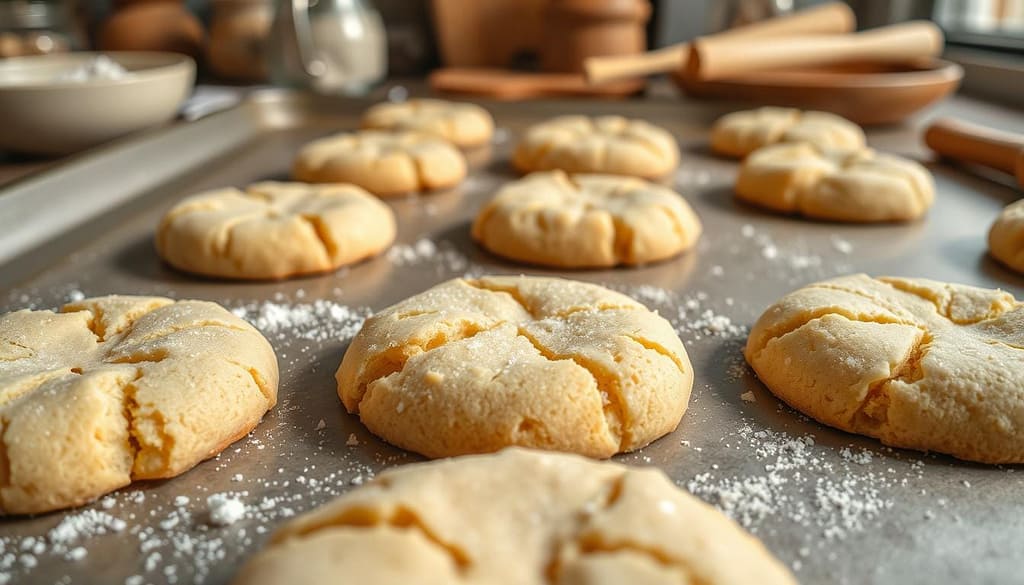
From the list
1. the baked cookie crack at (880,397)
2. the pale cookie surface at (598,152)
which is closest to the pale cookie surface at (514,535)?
the baked cookie crack at (880,397)

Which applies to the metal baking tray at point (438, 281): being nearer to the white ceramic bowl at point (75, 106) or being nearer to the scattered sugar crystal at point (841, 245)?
the scattered sugar crystal at point (841, 245)

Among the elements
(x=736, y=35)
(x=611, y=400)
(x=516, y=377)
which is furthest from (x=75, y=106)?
(x=736, y=35)

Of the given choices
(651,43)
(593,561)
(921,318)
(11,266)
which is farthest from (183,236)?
(651,43)

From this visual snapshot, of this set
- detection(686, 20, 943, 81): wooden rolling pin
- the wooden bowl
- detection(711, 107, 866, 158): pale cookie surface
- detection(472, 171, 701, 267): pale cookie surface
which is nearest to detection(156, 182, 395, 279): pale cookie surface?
detection(472, 171, 701, 267): pale cookie surface

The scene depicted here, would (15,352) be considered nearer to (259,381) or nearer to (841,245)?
(259,381)

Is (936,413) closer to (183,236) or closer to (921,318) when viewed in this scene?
(921,318)

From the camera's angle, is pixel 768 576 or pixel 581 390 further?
pixel 581 390
